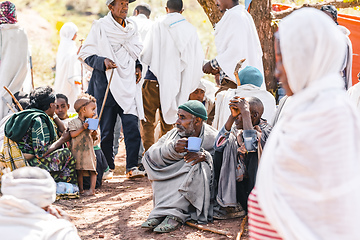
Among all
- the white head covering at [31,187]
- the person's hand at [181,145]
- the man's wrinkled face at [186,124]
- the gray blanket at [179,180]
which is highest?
the white head covering at [31,187]

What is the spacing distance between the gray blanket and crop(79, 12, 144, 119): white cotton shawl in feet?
6.67

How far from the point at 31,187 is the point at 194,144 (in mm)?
2568

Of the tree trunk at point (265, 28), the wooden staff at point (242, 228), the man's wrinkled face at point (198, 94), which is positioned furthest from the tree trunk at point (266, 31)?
the wooden staff at point (242, 228)

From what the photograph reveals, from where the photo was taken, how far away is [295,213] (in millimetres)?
2303

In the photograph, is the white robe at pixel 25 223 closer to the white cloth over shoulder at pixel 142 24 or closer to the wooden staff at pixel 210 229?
the wooden staff at pixel 210 229

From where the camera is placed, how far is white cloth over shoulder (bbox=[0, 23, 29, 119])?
8.01m

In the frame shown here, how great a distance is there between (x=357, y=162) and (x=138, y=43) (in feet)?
19.2

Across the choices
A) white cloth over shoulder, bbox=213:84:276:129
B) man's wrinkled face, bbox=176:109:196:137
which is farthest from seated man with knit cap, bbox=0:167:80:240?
white cloth over shoulder, bbox=213:84:276:129

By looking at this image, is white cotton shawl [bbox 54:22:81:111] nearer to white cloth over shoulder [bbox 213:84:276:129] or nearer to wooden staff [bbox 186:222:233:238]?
white cloth over shoulder [bbox 213:84:276:129]

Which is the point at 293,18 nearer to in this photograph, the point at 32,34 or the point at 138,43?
the point at 138,43

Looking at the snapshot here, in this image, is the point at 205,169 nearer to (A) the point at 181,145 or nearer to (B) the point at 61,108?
(A) the point at 181,145

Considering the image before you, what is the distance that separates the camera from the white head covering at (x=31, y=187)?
2.80m

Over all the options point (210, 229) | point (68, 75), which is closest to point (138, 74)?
point (210, 229)

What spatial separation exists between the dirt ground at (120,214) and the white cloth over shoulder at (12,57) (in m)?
2.13
